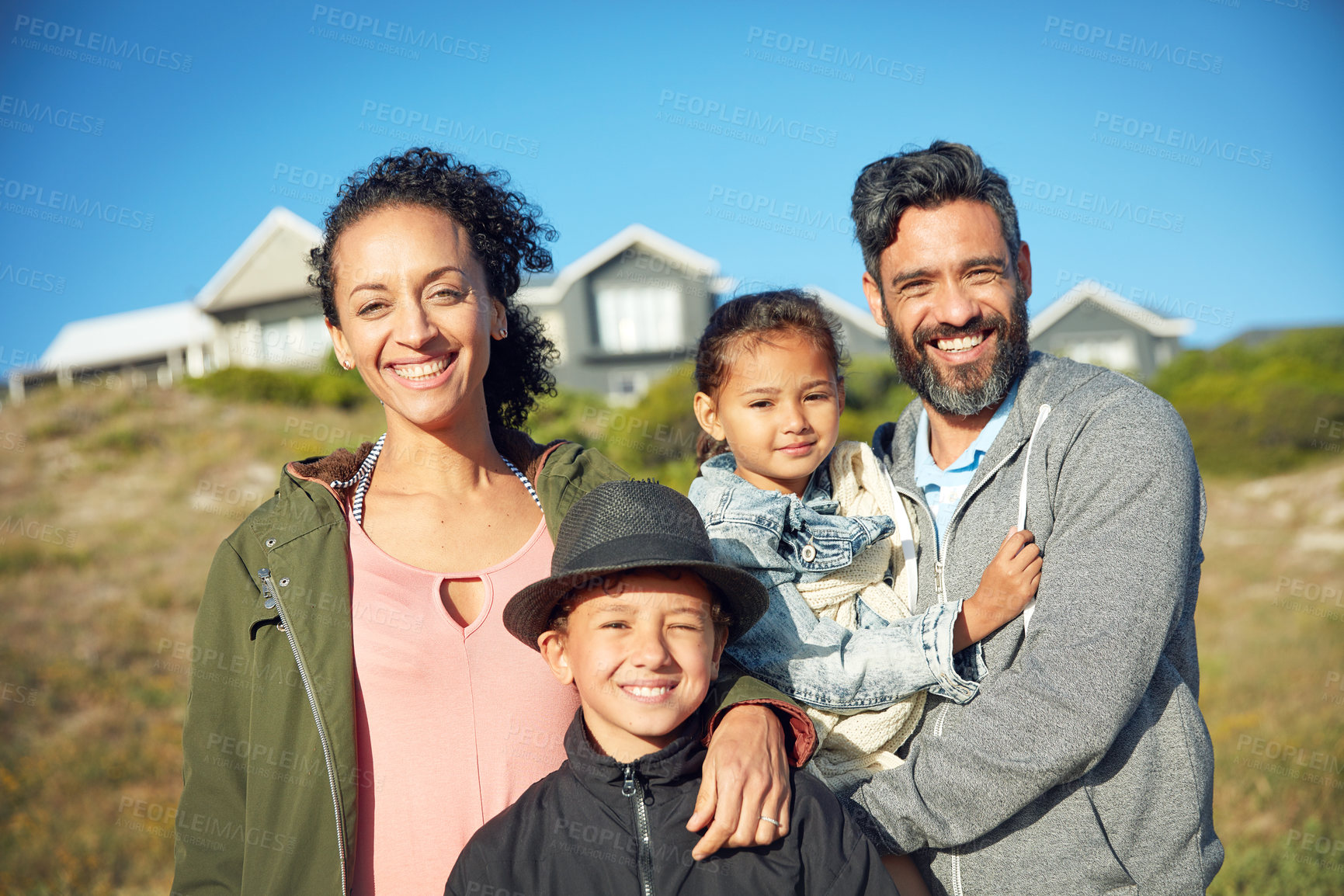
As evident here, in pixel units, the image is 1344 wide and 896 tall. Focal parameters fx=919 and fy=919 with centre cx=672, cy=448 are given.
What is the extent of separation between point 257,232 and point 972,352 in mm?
26105

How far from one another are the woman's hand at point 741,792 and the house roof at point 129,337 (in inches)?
1146

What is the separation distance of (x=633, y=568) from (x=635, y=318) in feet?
75.2

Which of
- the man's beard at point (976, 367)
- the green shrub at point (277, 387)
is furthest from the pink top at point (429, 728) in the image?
the green shrub at point (277, 387)

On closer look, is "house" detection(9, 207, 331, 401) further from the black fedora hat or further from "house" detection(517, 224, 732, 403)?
the black fedora hat

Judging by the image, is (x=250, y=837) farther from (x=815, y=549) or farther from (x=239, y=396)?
(x=239, y=396)

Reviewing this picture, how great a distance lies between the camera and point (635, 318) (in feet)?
81.2

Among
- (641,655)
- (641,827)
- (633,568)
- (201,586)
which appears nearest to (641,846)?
(641,827)

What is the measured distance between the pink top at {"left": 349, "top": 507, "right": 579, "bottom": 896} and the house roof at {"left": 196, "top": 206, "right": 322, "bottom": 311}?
24.6 meters

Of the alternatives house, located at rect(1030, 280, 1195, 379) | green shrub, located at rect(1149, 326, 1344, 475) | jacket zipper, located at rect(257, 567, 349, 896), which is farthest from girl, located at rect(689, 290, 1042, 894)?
house, located at rect(1030, 280, 1195, 379)

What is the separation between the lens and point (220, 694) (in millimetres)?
2305

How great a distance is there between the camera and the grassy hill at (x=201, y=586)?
720 cm

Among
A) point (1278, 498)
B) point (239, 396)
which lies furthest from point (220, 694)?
point (1278, 498)

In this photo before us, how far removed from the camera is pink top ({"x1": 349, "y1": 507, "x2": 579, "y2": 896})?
7.64ft

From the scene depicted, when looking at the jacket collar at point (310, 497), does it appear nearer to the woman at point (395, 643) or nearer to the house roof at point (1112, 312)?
the woman at point (395, 643)
